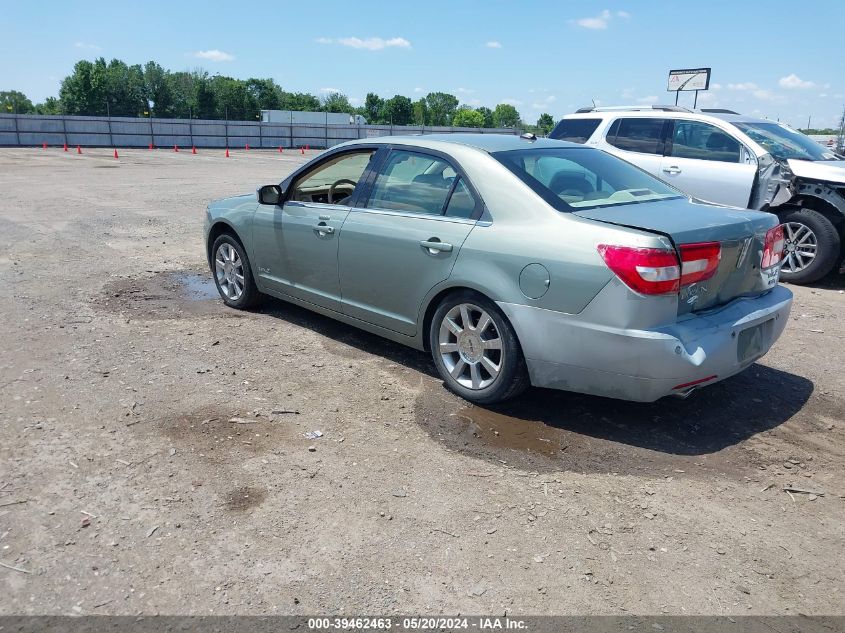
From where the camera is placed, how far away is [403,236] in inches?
182

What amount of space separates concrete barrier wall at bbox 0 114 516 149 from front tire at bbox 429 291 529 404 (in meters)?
34.7

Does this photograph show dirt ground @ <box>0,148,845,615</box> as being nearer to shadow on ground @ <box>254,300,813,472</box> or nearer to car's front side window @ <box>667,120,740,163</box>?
shadow on ground @ <box>254,300,813,472</box>

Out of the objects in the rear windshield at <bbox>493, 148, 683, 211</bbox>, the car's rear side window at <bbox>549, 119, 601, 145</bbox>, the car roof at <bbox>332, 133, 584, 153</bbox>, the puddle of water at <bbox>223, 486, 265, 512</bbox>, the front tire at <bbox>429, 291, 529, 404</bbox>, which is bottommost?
the puddle of water at <bbox>223, 486, 265, 512</bbox>

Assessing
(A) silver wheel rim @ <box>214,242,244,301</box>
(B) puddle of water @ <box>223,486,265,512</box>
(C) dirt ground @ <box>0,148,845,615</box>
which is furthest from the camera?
(A) silver wheel rim @ <box>214,242,244,301</box>

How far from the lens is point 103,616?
8.31ft

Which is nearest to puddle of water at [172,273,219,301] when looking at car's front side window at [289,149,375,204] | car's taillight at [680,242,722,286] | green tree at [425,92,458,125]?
car's front side window at [289,149,375,204]

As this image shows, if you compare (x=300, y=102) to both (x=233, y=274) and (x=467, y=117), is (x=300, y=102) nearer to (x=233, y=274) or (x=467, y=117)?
(x=467, y=117)

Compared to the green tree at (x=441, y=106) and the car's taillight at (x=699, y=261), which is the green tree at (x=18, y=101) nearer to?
the green tree at (x=441, y=106)

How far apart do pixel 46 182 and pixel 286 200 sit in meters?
16.2

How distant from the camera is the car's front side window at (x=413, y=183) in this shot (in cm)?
459

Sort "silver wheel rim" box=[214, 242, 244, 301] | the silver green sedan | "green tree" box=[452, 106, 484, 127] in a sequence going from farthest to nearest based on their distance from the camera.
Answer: "green tree" box=[452, 106, 484, 127] < "silver wheel rim" box=[214, 242, 244, 301] < the silver green sedan

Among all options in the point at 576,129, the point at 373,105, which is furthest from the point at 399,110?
the point at 576,129

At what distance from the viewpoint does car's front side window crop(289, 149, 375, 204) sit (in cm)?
538

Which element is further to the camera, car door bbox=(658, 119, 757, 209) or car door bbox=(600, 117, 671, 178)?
car door bbox=(600, 117, 671, 178)
